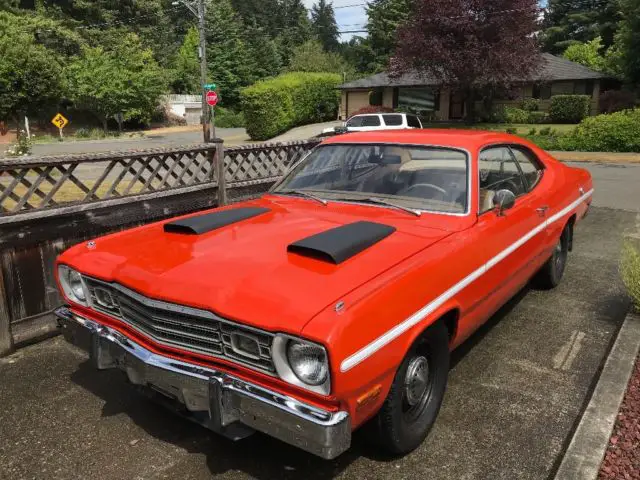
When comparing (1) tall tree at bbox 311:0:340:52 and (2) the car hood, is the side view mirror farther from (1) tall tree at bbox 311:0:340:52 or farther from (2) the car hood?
(1) tall tree at bbox 311:0:340:52

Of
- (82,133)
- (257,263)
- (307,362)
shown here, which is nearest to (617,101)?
(257,263)

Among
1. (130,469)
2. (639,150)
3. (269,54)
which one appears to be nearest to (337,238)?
(130,469)

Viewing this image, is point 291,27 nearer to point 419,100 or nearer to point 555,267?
point 419,100

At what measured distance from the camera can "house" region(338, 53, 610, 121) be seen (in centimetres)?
3425

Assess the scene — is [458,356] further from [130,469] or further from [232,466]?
[130,469]

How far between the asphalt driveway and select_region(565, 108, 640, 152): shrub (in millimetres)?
18203


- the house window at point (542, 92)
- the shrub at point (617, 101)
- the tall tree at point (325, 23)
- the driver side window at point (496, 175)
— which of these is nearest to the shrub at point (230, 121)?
the house window at point (542, 92)

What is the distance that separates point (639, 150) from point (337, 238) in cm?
2069

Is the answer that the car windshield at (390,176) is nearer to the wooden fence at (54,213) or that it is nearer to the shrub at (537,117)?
the wooden fence at (54,213)

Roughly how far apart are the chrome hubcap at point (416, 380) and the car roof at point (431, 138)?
5.50 feet

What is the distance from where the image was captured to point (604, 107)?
32125mm

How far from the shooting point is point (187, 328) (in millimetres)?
2549

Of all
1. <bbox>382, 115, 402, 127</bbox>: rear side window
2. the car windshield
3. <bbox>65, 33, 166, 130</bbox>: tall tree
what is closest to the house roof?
<bbox>382, 115, 402, 127</bbox>: rear side window

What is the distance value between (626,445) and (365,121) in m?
20.4
